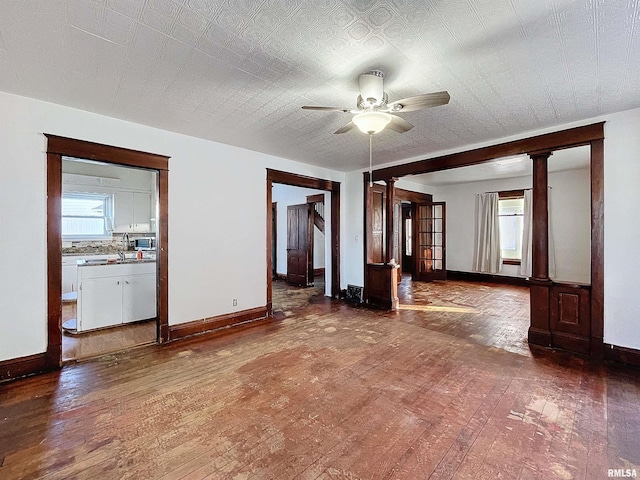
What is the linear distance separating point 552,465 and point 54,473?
2.83 meters

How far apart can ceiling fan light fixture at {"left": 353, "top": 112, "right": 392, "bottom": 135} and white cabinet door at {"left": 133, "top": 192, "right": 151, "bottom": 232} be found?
5944 mm

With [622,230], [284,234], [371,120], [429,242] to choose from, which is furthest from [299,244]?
[622,230]

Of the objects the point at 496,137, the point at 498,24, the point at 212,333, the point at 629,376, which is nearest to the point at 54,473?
the point at 212,333

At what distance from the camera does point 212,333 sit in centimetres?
403

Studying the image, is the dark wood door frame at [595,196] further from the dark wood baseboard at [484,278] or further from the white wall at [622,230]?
the dark wood baseboard at [484,278]

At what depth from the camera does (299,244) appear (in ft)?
25.1

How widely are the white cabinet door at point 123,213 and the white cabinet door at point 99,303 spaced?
110 inches

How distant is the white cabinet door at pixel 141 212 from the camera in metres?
6.58

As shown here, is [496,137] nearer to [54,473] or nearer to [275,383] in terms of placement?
[275,383]

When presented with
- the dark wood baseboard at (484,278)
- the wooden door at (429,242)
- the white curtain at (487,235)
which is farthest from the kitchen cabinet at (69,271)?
the white curtain at (487,235)

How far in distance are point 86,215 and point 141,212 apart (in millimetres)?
990

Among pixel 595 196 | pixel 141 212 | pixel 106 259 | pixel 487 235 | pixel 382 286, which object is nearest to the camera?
pixel 595 196

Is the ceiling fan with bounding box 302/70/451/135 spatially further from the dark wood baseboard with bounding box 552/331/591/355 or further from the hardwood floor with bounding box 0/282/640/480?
the dark wood baseboard with bounding box 552/331/591/355

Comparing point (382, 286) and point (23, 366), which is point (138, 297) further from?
point (382, 286)
